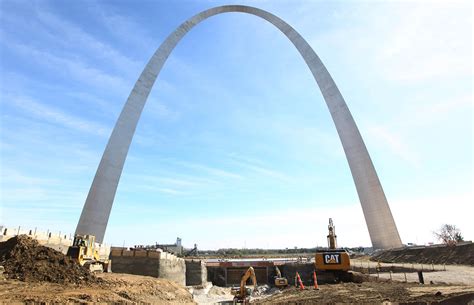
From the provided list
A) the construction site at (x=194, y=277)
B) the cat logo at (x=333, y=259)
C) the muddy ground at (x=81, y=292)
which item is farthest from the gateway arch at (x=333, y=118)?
the muddy ground at (x=81, y=292)

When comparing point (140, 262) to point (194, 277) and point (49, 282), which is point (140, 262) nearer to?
point (194, 277)

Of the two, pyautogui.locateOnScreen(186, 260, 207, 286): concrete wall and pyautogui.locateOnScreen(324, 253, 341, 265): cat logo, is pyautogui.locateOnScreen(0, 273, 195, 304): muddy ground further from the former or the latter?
pyautogui.locateOnScreen(186, 260, 207, 286): concrete wall

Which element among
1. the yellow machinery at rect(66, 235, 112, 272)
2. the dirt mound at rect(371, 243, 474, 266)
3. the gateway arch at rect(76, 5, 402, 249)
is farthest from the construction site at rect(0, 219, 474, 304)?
the gateway arch at rect(76, 5, 402, 249)

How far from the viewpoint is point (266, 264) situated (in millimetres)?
43969

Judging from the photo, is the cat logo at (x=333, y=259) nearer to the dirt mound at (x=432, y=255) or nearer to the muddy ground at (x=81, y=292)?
the muddy ground at (x=81, y=292)

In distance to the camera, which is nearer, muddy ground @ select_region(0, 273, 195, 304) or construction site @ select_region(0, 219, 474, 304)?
muddy ground @ select_region(0, 273, 195, 304)

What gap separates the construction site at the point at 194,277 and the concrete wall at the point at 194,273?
4.5 inches

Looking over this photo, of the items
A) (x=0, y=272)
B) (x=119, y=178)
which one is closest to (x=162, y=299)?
(x=0, y=272)

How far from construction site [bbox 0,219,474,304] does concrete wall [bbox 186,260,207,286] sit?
114 millimetres

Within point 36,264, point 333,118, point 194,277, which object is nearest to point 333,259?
point 194,277

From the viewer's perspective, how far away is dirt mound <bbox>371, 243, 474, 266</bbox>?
104ft

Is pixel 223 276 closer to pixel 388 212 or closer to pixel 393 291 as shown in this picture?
pixel 388 212

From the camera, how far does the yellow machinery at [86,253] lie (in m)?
19.3

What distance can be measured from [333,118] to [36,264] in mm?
40019
